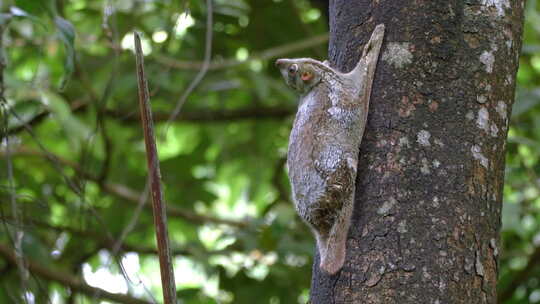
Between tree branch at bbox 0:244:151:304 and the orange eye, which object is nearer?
the orange eye

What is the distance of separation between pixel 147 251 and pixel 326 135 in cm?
219

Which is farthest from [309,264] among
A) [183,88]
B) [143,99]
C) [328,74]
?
[143,99]

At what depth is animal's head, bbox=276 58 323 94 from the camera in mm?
1479

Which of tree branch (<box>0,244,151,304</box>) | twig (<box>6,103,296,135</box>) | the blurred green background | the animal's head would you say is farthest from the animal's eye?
twig (<box>6,103,296,135</box>)

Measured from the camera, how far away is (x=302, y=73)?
1496 mm

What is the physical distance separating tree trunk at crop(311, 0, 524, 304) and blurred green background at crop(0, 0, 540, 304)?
1548mm

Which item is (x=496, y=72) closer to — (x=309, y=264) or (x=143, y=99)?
(x=143, y=99)

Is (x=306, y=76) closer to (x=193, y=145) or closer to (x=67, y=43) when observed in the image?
(x=67, y=43)

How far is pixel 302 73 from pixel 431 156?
1.05 ft

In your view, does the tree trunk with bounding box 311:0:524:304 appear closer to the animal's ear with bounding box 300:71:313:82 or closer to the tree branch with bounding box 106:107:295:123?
the animal's ear with bounding box 300:71:313:82

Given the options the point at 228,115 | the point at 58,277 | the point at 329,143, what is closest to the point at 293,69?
the point at 329,143

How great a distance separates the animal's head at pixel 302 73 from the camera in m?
1.48

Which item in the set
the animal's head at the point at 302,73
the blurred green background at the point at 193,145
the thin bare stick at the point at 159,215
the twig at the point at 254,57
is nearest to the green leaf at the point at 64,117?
the blurred green background at the point at 193,145

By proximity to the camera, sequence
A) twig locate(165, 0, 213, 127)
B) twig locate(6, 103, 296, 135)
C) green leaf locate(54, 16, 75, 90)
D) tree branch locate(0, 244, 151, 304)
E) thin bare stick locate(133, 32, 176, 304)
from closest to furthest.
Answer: thin bare stick locate(133, 32, 176, 304) → twig locate(165, 0, 213, 127) → green leaf locate(54, 16, 75, 90) → tree branch locate(0, 244, 151, 304) → twig locate(6, 103, 296, 135)
